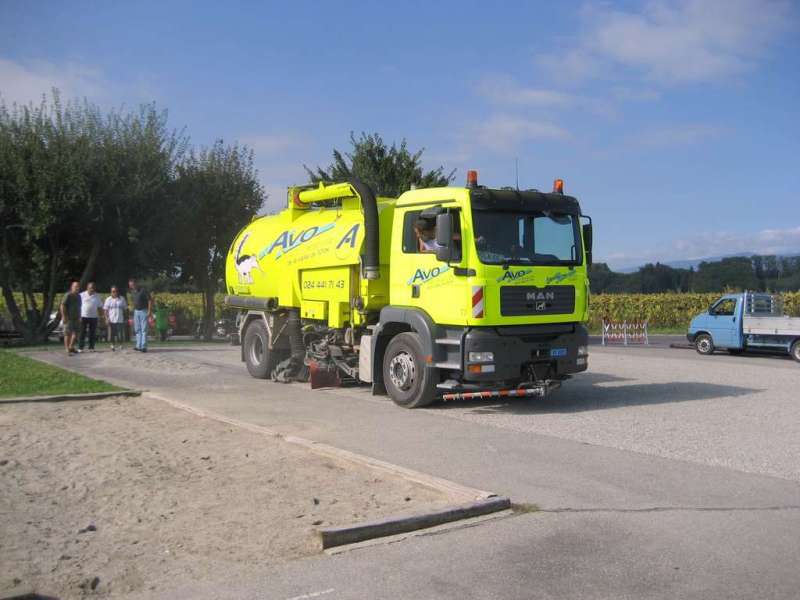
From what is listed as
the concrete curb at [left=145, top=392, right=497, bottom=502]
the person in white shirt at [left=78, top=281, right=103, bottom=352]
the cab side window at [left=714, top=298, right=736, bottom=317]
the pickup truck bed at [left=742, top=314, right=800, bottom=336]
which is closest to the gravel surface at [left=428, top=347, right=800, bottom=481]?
the concrete curb at [left=145, top=392, right=497, bottom=502]

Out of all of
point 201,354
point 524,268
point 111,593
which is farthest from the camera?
point 201,354

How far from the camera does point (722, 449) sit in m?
8.58

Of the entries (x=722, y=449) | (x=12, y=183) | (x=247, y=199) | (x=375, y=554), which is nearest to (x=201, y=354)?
(x=12, y=183)

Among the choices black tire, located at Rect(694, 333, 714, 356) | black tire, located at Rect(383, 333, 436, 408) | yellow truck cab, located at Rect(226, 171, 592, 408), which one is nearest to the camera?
yellow truck cab, located at Rect(226, 171, 592, 408)

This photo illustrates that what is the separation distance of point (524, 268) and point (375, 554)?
638cm

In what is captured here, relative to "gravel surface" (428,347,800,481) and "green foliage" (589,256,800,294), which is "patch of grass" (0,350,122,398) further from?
"green foliage" (589,256,800,294)

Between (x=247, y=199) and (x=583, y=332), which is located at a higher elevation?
(x=247, y=199)

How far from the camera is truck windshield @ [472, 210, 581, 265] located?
10758 millimetres

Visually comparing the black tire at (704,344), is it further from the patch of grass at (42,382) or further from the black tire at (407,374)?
the patch of grass at (42,382)

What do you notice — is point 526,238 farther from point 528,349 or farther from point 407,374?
point 407,374

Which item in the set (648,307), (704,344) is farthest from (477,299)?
(648,307)

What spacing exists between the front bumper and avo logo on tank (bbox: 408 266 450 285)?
948 millimetres

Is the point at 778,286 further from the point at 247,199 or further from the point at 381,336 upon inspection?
the point at 381,336

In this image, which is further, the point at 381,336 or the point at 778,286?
the point at 778,286
